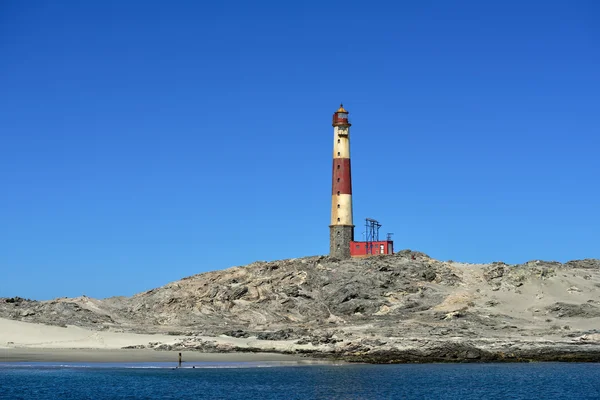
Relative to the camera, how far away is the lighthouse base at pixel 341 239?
70688mm

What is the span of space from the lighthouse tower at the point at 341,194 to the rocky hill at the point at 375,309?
1.80 meters

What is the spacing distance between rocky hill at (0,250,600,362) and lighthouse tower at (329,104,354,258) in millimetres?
1796

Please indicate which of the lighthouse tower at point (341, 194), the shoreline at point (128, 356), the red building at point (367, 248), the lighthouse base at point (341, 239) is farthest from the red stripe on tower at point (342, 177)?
the shoreline at point (128, 356)

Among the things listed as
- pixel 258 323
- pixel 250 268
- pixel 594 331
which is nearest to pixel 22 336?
pixel 258 323

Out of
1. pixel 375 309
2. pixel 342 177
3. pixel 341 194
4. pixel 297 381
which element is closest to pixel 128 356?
pixel 297 381

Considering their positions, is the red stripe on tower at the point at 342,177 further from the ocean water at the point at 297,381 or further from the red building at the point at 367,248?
the ocean water at the point at 297,381

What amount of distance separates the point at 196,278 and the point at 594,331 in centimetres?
3067

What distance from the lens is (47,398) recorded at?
122 feet

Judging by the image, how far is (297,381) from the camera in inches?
1676

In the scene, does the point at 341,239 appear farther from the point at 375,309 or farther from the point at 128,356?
the point at 128,356

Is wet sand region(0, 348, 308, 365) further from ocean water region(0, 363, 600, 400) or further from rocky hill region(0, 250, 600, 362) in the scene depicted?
ocean water region(0, 363, 600, 400)

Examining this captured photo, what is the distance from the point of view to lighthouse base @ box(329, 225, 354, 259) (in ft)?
232

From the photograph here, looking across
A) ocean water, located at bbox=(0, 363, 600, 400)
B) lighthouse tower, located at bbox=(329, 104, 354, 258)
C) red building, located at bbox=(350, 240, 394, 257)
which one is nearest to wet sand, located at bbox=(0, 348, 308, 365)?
ocean water, located at bbox=(0, 363, 600, 400)

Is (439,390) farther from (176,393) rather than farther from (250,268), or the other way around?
(250,268)
